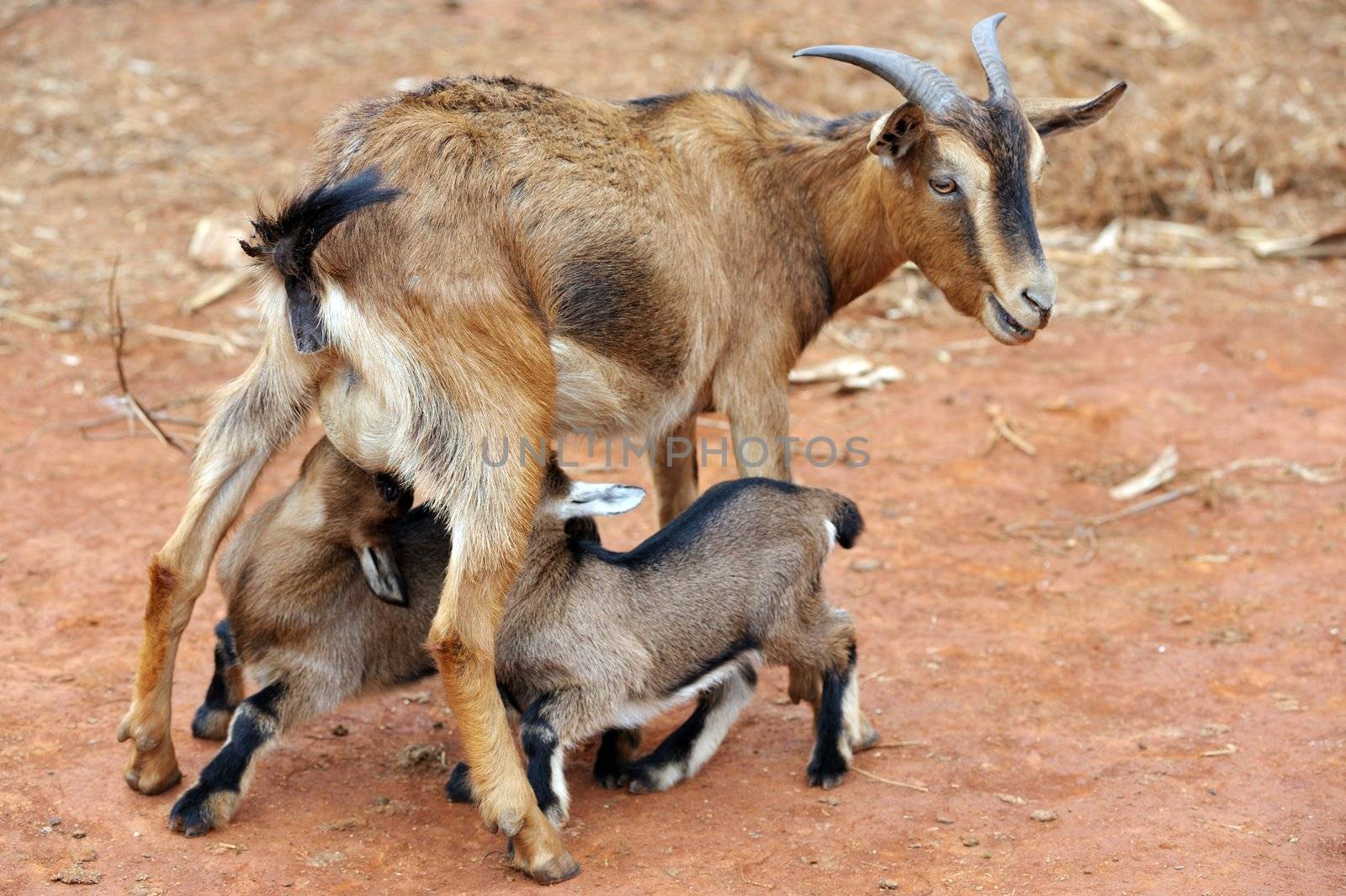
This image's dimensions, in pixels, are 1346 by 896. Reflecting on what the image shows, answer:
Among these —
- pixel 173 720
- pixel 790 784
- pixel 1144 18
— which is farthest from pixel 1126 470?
pixel 1144 18

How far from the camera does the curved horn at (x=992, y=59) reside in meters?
5.28

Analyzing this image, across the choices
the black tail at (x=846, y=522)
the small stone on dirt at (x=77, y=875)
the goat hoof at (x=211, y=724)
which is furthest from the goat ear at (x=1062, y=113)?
the small stone on dirt at (x=77, y=875)

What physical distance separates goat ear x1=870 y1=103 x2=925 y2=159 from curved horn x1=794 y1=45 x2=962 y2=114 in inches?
4.6

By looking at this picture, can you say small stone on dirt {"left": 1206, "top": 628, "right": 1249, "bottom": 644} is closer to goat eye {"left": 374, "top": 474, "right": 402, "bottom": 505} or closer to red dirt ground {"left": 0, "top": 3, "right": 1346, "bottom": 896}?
red dirt ground {"left": 0, "top": 3, "right": 1346, "bottom": 896}

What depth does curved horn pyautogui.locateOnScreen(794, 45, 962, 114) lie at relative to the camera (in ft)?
16.9

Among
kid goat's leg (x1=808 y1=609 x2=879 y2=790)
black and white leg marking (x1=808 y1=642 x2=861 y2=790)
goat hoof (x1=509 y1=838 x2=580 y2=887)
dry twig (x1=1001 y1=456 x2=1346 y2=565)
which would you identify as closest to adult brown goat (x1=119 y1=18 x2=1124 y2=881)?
goat hoof (x1=509 y1=838 x2=580 y2=887)

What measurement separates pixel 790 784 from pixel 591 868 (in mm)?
928

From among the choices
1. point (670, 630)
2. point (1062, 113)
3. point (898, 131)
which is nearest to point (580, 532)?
point (670, 630)

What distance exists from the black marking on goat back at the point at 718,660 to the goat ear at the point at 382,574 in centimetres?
100

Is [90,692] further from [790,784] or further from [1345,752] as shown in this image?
[1345,752]

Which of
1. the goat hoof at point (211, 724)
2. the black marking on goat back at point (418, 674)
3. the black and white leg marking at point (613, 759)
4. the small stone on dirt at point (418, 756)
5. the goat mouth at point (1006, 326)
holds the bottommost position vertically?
the small stone on dirt at point (418, 756)

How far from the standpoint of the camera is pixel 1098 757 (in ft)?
16.9

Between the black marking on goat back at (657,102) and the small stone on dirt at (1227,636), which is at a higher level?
the black marking on goat back at (657,102)

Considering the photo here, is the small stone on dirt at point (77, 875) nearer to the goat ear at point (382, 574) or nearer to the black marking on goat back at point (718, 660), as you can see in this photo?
the goat ear at point (382, 574)
